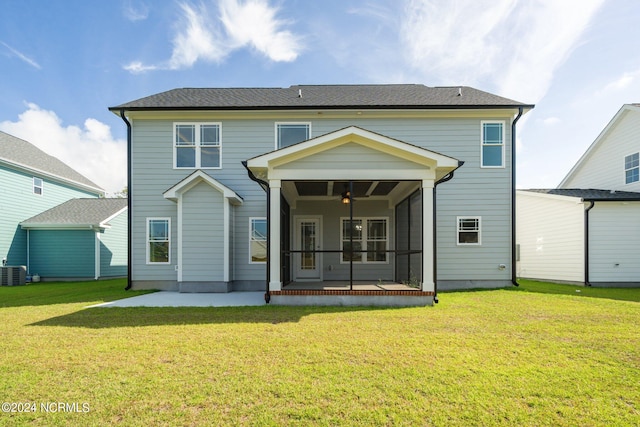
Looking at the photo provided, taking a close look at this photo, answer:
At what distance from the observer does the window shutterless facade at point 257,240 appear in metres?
9.95

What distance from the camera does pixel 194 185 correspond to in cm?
928

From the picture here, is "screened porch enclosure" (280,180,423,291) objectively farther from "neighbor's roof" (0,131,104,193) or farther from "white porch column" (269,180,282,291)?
"neighbor's roof" (0,131,104,193)

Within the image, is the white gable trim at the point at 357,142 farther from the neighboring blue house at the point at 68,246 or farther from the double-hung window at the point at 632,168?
the neighboring blue house at the point at 68,246

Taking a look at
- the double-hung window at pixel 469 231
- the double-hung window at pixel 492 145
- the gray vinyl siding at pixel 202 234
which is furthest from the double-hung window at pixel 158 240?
the double-hung window at pixel 492 145

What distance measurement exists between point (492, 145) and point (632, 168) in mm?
7153

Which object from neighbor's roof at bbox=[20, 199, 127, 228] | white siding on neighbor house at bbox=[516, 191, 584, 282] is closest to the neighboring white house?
white siding on neighbor house at bbox=[516, 191, 584, 282]

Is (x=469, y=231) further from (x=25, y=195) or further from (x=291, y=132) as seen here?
(x=25, y=195)

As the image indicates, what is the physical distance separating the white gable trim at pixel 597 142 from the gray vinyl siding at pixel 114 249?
22.9 meters

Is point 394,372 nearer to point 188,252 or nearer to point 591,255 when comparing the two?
point 188,252

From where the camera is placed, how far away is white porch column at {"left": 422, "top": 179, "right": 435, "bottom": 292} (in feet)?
23.1

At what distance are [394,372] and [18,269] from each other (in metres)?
16.1

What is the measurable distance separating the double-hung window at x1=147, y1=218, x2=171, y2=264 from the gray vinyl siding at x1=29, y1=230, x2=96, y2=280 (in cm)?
605

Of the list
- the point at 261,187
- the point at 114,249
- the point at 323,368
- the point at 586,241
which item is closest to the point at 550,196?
the point at 586,241

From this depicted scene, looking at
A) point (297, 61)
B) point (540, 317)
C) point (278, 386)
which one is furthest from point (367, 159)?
point (297, 61)
